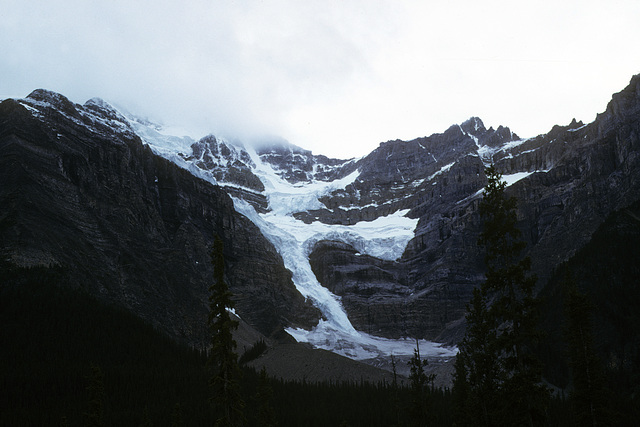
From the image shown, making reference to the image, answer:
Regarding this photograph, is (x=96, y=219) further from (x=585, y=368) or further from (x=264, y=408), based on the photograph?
(x=585, y=368)

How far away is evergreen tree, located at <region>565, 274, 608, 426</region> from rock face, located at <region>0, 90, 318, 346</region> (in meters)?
103

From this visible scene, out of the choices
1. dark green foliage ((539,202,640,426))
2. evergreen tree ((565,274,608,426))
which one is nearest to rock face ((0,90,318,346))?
dark green foliage ((539,202,640,426))

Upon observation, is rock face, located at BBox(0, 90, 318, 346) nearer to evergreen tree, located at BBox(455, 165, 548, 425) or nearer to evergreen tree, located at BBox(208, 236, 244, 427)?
evergreen tree, located at BBox(208, 236, 244, 427)

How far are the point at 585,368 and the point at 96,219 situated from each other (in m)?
137

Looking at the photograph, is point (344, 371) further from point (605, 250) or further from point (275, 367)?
point (605, 250)

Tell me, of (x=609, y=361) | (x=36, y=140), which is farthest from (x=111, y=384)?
Result: (x=36, y=140)

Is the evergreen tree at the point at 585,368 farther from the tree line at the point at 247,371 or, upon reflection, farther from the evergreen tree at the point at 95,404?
the evergreen tree at the point at 95,404

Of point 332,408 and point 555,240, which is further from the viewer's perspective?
point 555,240

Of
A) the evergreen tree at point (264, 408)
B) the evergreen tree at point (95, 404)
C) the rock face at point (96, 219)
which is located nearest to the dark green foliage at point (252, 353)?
the rock face at point (96, 219)

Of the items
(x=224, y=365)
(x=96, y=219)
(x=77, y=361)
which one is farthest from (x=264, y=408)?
(x=96, y=219)

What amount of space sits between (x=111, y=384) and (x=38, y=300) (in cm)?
2844

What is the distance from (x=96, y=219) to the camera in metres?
152

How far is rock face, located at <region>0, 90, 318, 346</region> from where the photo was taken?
12662 cm

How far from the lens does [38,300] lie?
4146 inches
